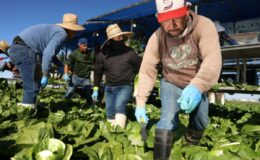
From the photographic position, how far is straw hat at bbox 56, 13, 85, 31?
4.70 meters

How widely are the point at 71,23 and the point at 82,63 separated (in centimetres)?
266

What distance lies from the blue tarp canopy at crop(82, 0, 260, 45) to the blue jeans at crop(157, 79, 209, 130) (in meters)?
8.09

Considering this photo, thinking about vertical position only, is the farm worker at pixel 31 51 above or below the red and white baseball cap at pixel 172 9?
below

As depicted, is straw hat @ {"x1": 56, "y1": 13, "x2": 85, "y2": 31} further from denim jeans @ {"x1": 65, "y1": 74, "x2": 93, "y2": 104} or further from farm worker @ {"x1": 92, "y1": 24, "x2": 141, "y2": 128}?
denim jeans @ {"x1": 65, "y1": 74, "x2": 93, "y2": 104}

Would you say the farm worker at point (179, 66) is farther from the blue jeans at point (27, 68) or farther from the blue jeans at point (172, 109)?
the blue jeans at point (27, 68)

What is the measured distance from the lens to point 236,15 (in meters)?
12.6

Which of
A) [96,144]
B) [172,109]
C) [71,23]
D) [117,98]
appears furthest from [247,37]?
[96,144]

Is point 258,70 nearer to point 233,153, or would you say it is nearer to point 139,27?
point 139,27

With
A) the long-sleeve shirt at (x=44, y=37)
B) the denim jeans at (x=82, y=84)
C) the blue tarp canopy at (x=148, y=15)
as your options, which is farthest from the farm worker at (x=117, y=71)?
the blue tarp canopy at (x=148, y=15)

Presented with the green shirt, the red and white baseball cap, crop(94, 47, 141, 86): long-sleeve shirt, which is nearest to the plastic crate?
the green shirt

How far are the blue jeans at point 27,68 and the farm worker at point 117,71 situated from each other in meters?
1.04

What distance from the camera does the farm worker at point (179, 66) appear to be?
254 cm

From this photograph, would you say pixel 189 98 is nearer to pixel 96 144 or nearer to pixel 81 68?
pixel 96 144

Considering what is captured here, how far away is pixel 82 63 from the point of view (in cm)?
749
